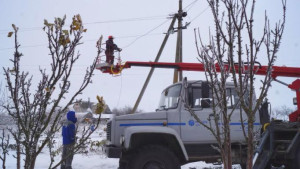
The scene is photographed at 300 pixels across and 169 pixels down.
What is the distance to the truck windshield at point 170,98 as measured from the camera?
571 centimetres

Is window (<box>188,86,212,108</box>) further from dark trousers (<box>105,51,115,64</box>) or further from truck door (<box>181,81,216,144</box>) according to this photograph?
dark trousers (<box>105,51,115,64</box>)

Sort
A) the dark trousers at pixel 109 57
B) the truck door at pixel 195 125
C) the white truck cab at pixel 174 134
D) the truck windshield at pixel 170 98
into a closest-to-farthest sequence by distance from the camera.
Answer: the white truck cab at pixel 174 134 < the truck door at pixel 195 125 < the truck windshield at pixel 170 98 < the dark trousers at pixel 109 57

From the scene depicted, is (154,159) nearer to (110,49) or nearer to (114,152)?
(114,152)

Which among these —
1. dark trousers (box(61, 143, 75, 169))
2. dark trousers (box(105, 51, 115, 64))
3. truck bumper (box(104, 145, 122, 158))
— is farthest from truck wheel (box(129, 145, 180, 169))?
dark trousers (box(105, 51, 115, 64))

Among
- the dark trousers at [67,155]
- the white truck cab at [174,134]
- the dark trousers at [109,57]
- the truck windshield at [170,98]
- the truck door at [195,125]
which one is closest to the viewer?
the dark trousers at [67,155]

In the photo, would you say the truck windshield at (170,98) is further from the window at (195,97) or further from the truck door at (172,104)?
the window at (195,97)

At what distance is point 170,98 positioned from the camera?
19.5ft

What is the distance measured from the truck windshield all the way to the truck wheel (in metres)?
1.04

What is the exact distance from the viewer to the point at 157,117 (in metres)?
5.47

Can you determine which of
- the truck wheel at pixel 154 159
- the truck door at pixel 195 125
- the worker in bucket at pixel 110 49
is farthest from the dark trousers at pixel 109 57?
the truck wheel at pixel 154 159

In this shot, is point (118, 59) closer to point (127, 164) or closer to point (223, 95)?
point (127, 164)

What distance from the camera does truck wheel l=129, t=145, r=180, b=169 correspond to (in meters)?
5.04

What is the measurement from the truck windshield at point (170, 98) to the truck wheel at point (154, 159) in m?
1.04

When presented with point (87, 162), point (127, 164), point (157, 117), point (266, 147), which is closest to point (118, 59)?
point (157, 117)
